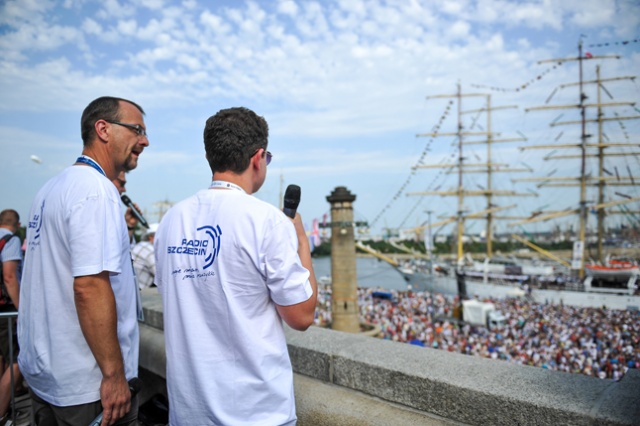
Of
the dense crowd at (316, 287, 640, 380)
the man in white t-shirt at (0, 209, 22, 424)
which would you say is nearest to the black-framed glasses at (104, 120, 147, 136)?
the man in white t-shirt at (0, 209, 22, 424)

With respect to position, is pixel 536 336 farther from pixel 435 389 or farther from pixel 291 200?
pixel 291 200

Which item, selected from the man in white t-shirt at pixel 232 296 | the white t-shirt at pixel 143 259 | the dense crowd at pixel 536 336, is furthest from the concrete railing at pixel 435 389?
the dense crowd at pixel 536 336

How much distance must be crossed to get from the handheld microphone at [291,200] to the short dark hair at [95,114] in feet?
2.86

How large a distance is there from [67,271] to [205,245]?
66 cm

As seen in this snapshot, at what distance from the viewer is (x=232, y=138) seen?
5.29ft

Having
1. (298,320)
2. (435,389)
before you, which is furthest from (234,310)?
(435,389)

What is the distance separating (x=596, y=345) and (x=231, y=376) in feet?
74.1

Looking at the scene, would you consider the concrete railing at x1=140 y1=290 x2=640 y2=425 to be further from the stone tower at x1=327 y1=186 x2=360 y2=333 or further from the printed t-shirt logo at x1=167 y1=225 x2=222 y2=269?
the stone tower at x1=327 y1=186 x2=360 y2=333

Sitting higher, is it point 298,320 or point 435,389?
point 298,320

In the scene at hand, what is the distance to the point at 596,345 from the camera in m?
19.5

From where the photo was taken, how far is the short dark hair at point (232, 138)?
5.30ft

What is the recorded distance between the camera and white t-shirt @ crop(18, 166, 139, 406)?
5.50 ft

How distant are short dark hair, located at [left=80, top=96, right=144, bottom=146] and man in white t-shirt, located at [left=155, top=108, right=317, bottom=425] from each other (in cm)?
65

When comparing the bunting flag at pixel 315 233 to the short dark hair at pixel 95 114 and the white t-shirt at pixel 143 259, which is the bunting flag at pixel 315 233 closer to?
the white t-shirt at pixel 143 259
